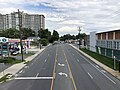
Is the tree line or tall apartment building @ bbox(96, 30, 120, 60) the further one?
the tree line

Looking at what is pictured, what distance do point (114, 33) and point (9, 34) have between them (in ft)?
289

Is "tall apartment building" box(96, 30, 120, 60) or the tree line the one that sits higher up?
the tree line

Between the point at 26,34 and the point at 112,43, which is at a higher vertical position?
the point at 26,34

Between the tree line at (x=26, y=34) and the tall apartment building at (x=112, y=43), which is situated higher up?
the tree line at (x=26, y=34)

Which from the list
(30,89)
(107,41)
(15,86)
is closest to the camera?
(30,89)

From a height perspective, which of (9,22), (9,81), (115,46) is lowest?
(9,81)

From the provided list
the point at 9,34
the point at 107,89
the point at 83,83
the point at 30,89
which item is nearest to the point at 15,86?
the point at 30,89

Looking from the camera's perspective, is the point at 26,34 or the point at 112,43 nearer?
the point at 112,43

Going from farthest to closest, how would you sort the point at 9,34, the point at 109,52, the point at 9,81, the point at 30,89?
1. the point at 9,34
2. the point at 109,52
3. the point at 9,81
4. the point at 30,89

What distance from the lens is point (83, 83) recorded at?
21.9 metres

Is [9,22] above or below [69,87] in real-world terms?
above

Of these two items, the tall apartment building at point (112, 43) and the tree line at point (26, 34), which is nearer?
the tall apartment building at point (112, 43)

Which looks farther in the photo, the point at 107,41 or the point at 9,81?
the point at 107,41

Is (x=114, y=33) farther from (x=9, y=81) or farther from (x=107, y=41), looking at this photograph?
(x=9, y=81)
